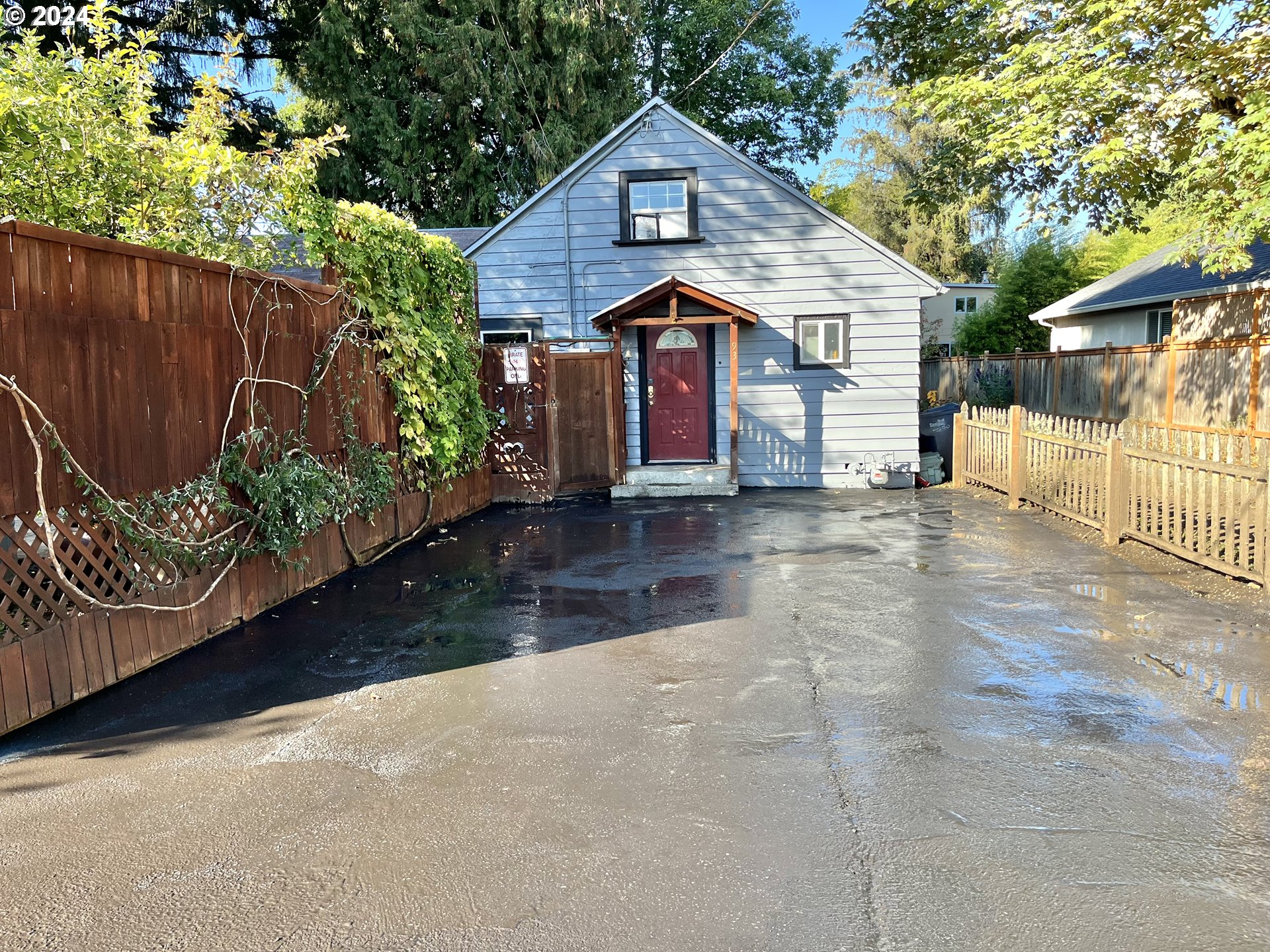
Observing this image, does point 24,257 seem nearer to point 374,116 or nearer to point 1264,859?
point 1264,859

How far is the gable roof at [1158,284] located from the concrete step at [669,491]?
27.1 ft

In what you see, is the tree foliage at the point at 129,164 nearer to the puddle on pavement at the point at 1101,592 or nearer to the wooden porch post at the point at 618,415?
the wooden porch post at the point at 618,415

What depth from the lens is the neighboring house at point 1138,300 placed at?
1707cm

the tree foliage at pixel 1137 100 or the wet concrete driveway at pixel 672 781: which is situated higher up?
the tree foliage at pixel 1137 100

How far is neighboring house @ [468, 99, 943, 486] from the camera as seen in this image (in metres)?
14.1

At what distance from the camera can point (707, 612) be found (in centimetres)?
668

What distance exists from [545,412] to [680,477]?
2.24 m

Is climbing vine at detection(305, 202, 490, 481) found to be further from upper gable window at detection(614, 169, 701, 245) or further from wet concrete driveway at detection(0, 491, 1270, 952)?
upper gable window at detection(614, 169, 701, 245)

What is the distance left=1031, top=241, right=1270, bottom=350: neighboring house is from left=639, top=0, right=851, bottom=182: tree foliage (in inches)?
470

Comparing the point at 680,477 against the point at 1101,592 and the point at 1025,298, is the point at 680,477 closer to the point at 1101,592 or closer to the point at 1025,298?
the point at 1101,592

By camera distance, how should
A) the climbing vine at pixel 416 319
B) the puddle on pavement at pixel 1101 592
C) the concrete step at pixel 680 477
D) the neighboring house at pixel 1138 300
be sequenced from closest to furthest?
the puddle on pavement at pixel 1101 592
the climbing vine at pixel 416 319
the concrete step at pixel 680 477
the neighboring house at pixel 1138 300

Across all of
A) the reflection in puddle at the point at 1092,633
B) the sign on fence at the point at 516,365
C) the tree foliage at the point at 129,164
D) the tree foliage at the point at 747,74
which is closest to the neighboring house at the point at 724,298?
the sign on fence at the point at 516,365

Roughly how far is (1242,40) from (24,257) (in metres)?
12.6

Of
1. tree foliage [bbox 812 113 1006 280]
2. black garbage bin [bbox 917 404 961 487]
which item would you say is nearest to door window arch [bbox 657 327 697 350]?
black garbage bin [bbox 917 404 961 487]
